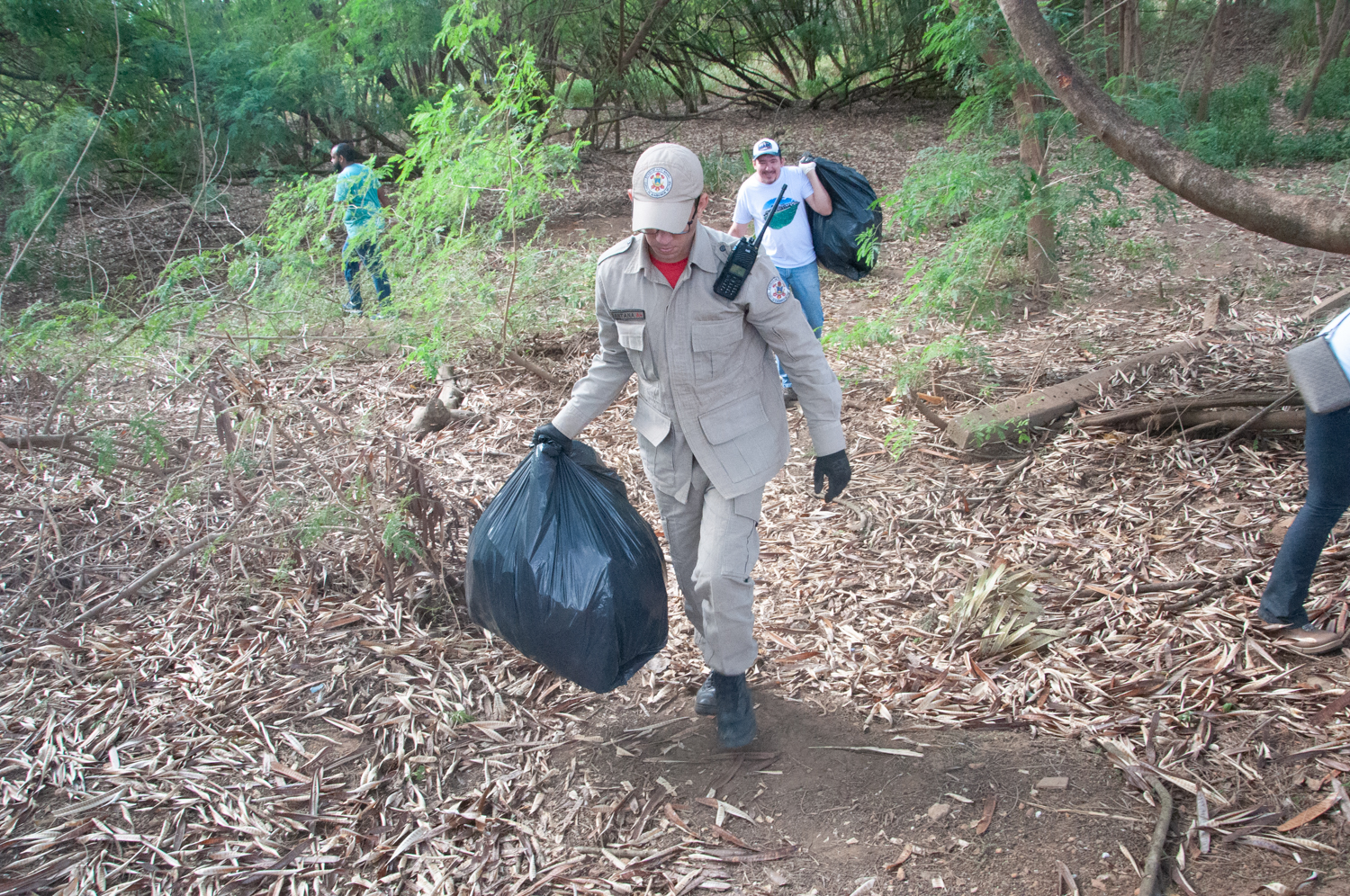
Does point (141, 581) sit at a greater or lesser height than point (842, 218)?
lesser

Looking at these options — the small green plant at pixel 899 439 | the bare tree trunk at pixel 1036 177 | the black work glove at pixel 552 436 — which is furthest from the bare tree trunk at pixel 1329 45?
the black work glove at pixel 552 436

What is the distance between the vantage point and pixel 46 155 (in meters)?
7.38

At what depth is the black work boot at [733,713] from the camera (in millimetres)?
2754

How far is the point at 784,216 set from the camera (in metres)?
5.04

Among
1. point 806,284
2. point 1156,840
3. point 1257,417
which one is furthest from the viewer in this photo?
point 806,284

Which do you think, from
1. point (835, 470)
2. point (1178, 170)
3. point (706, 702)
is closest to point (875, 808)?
point (706, 702)

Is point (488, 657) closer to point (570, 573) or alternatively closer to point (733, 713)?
point (570, 573)

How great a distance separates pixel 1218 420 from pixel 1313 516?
1425mm

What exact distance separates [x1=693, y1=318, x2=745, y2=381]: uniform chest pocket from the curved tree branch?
190 centimetres

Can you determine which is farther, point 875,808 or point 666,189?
point 875,808

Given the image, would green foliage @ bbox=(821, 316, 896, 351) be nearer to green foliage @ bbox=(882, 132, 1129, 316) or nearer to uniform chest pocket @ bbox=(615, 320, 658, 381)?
green foliage @ bbox=(882, 132, 1129, 316)

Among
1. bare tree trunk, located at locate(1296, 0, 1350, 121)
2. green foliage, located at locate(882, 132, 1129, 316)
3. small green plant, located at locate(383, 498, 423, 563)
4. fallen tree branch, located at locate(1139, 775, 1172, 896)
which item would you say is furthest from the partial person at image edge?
bare tree trunk, located at locate(1296, 0, 1350, 121)

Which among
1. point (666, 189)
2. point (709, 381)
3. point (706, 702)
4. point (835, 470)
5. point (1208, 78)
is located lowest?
point (706, 702)

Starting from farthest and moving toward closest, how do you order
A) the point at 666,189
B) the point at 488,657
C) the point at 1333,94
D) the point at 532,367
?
the point at 1333,94 < the point at 532,367 < the point at 488,657 < the point at 666,189
